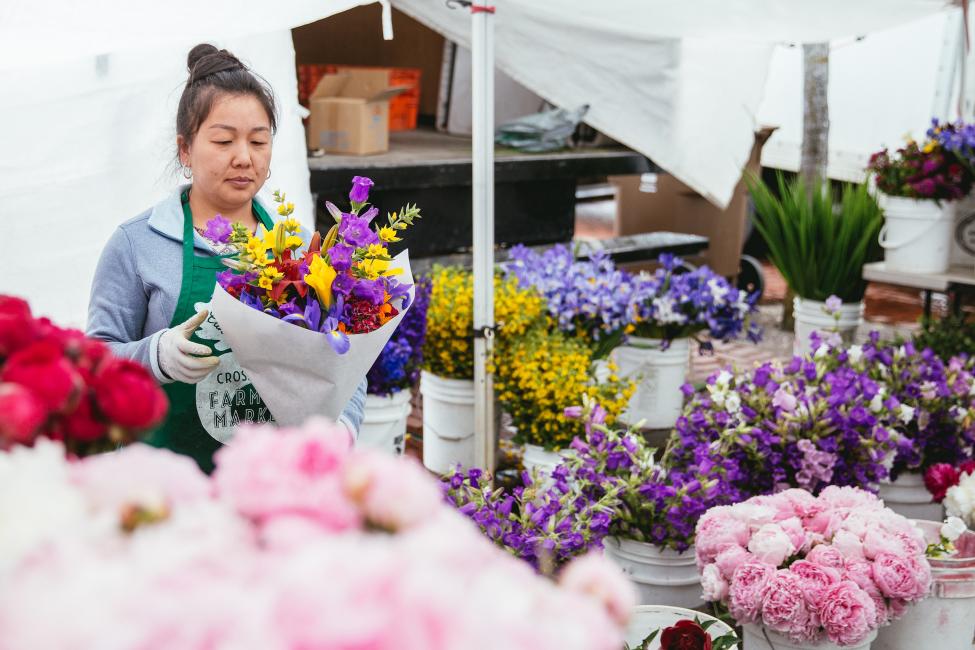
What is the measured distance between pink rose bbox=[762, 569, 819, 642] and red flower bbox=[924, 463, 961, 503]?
1081mm

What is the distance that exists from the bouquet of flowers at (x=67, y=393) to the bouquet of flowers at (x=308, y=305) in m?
0.84

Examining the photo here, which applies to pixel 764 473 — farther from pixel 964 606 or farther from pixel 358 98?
pixel 358 98

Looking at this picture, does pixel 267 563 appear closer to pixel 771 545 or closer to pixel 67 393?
pixel 67 393

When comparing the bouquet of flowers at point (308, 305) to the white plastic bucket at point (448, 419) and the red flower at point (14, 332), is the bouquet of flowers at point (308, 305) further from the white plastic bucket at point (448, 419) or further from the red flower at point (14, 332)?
the white plastic bucket at point (448, 419)

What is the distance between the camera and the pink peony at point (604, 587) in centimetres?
49

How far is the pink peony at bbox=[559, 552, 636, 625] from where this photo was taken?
0.49 metres

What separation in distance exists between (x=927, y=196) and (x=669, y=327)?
1369mm

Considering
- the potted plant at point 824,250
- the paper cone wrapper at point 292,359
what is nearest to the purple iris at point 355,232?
the paper cone wrapper at point 292,359

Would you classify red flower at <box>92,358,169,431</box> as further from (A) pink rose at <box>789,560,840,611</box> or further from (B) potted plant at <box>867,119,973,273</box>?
(B) potted plant at <box>867,119,973,273</box>

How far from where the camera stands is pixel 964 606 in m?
2.13

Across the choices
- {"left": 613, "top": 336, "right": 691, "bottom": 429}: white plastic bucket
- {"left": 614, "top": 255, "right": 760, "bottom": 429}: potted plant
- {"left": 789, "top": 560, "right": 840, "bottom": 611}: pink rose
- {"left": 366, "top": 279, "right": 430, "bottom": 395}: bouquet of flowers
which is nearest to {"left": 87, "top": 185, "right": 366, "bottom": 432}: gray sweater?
{"left": 789, "top": 560, "right": 840, "bottom": 611}: pink rose

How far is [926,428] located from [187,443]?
2.16 metres

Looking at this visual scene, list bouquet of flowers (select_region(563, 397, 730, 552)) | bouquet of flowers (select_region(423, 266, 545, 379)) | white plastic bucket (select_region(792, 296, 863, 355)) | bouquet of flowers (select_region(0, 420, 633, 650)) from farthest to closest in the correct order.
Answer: white plastic bucket (select_region(792, 296, 863, 355)) < bouquet of flowers (select_region(423, 266, 545, 379)) < bouquet of flowers (select_region(563, 397, 730, 552)) < bouquet of flowers (select_region(0, 420, 633, 650))

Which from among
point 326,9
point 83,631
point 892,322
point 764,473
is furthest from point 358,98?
point 83,631
